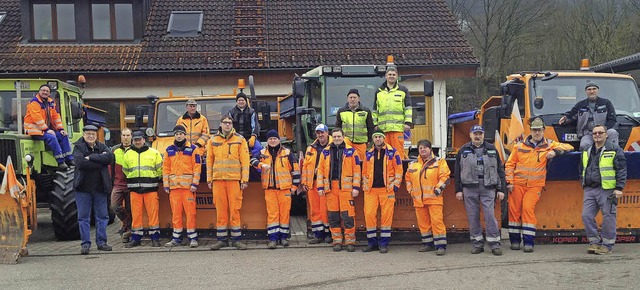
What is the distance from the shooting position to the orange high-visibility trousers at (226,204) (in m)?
9.30

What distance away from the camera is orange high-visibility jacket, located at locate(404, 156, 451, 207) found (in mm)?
8688

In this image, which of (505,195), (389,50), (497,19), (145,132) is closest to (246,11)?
(389,50)

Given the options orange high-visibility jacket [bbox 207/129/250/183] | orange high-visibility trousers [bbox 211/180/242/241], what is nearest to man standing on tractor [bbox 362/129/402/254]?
orange high-visibility jacket [bbox 207/129/250/183]

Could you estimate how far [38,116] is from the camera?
10.2 metres

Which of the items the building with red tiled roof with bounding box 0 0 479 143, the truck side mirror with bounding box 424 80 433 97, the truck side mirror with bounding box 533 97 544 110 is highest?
the building with red tiled roof with bounding box 0 0 479 143

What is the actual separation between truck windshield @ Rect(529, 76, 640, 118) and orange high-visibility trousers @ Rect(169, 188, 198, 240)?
551 cm

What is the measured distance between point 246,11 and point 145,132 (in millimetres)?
11270

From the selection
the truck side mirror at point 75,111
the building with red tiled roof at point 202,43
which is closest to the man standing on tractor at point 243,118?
the truck side mirror at point 75,111

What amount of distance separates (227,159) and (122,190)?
6.10 ft

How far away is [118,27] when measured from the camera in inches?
791

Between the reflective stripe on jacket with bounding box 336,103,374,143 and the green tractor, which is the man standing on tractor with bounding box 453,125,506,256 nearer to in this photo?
the reflective stripe on jacket with bounding box 336,103,374,143

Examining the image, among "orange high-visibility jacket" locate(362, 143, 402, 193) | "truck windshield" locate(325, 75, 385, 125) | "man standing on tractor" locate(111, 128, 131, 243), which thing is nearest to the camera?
"orange high-visibility jacket" locate(362, 143, 402, 193)

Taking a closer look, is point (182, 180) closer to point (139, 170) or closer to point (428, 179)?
point (139, 170)

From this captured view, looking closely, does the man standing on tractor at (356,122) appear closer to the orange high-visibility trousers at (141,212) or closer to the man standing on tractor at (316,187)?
the man standing on tractor at (316,187)
